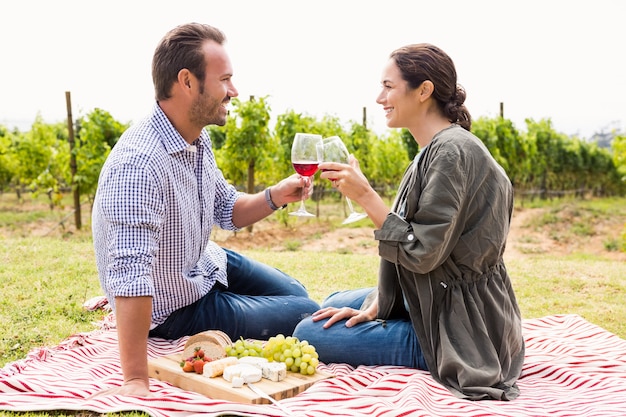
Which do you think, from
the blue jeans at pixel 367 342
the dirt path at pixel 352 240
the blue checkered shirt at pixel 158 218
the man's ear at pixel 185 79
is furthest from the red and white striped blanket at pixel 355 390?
the dirt path at pixel 352 240

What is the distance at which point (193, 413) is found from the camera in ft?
9.47

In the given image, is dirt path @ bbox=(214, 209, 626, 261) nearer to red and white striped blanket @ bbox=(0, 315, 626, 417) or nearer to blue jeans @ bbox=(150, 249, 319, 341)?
blue jeans @ bbox=(150, 249, 319, 341)

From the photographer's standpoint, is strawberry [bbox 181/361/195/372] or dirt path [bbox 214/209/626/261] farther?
dirt path [bbox 214/209/626/261]

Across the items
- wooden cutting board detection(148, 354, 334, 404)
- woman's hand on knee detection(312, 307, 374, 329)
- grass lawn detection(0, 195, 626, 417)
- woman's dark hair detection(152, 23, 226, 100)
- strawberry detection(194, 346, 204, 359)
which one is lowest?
grass lawn detection(0, 195, 626, 417)

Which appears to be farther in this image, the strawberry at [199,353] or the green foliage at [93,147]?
the green foliage at [93,147]

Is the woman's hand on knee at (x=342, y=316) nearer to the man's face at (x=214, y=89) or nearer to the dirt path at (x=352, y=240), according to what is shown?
the man's face at (x=214, y=89)

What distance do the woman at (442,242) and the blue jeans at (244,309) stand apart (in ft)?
2.40

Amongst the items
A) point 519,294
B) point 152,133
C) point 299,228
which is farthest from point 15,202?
point 152,133

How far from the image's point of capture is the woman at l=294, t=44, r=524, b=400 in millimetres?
3094

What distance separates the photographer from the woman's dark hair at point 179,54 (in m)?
3.43

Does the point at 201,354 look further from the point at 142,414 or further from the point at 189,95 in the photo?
the point at 189,95

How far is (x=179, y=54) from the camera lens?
3422mm

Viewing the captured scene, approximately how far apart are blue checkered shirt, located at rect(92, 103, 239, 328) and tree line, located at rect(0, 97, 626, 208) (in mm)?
9255

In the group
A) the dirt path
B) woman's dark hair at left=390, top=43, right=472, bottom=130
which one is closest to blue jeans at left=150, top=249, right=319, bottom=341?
woman's dark hair at left=390, top=43, right=472, bottom=130
